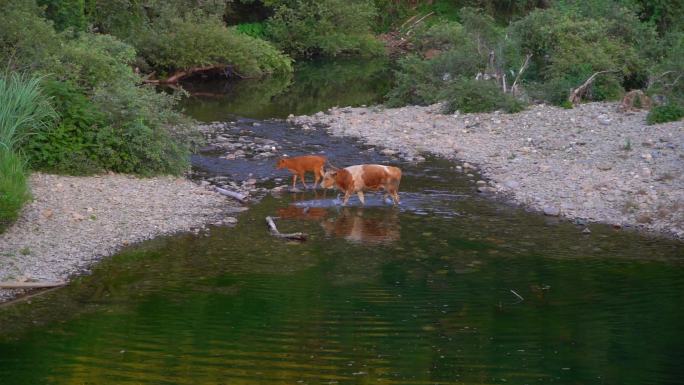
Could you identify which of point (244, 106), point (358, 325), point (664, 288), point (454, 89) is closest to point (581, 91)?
point (454, 89)

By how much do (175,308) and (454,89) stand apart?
15.3 m

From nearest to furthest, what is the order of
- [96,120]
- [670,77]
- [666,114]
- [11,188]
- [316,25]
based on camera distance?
[11,188] → [96,120] → [666,114] → [670,77] → [316,25]

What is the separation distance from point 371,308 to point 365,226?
14.4 ft

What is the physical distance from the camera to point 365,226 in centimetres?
1559

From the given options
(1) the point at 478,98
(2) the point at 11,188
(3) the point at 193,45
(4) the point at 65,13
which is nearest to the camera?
(2) the point at 11,188

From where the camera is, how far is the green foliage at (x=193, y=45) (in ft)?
109

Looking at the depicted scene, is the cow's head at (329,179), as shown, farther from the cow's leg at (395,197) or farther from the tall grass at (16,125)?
the tall grass at (16,125)

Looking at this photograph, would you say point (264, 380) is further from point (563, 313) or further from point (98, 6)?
point (98, 6)

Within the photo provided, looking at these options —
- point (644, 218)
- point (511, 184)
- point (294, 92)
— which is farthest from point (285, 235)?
point (294, 92)

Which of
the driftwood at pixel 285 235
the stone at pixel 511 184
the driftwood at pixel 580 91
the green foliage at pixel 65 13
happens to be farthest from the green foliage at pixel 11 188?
the driftwood at pixel 580 91

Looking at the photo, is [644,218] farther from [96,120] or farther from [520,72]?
[520,72]

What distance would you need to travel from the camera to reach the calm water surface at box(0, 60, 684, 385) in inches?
363

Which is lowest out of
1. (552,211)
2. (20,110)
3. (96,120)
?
(552,211)

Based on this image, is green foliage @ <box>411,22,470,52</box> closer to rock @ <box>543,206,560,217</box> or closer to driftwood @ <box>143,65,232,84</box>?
driftwood @ <box>143,65,232,84</box>
